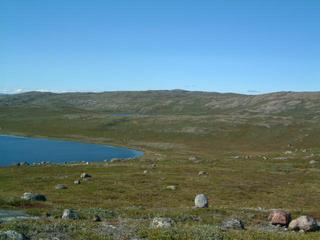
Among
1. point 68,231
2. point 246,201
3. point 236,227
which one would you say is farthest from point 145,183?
point 68,231

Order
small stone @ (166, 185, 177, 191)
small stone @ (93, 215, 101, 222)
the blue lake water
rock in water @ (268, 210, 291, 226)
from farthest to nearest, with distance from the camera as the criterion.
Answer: the blue lake water < small stone @ (166, 185, 177, 191) < rock in water @ (268, 210, 291, 226) < small stone @ (93, 215, 101, 222)

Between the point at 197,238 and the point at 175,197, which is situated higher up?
the point at 197,238

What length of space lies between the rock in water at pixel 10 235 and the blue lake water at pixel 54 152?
98361 millimetres

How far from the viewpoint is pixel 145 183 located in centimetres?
7012

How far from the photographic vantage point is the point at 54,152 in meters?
148

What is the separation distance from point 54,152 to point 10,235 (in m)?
127

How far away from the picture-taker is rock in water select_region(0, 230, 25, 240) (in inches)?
A: 928

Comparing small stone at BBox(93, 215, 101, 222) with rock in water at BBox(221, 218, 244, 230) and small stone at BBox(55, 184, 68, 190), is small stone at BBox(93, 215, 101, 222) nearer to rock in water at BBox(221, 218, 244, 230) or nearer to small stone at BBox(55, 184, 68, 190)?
rock in water at BBox(221, 218, 244, 230)

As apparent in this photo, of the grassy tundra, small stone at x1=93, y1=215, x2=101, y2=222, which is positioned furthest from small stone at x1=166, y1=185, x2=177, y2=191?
small stone at x1=93, y1=215, x2=101, y2=222

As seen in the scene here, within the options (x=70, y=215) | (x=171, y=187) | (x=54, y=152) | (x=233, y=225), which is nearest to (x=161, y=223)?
(x=233, y=225)

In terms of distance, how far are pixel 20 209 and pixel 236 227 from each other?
60.3 ft

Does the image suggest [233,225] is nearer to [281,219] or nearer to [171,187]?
[281,219]

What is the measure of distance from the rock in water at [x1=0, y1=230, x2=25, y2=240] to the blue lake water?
323ft

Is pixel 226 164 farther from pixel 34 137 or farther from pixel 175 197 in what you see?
pixel 34 137
